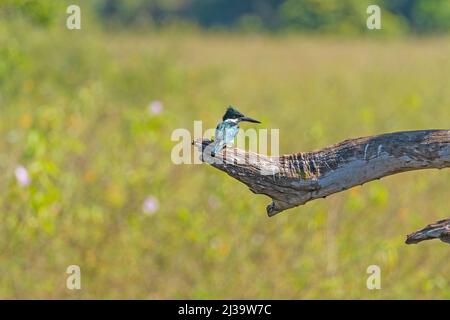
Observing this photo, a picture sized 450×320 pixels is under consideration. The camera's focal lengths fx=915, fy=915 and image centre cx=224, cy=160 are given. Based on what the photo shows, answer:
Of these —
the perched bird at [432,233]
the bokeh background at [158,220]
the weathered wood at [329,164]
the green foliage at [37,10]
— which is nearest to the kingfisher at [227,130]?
the weathered wood at [329,164]

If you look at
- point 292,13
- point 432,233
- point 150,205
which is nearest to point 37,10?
point 150,205

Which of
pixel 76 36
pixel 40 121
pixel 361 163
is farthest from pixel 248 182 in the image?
pixel 76 36

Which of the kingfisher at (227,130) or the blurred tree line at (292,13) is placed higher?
the blurred tree line at (292,13)

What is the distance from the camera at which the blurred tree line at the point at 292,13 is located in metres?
25.1

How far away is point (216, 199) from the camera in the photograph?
182 inches

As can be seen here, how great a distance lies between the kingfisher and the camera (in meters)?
2.18

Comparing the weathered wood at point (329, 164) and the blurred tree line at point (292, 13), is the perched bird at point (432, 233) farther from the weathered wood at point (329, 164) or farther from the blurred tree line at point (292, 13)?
the blurred tree line at point (292, 13)

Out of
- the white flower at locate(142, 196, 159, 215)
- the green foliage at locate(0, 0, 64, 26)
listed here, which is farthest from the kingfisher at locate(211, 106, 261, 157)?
the green foliage at locate(0, 0, 64, 26)

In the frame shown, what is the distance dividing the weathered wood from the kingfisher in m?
0.02

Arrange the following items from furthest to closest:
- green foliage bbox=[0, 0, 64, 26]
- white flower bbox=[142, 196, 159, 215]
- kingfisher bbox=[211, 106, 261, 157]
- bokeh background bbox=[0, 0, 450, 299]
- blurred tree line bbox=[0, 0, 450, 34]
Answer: blurred tree line bbox=[0, 0, 450, 34] → green foliage bbox=[0, 0, 64, 26] → white flower bbox=[142, 196, 159, 215] → bokeh background bbox=[0, 0, 450, 299] → kingfisher bbox=[211, 106, 261, 157]

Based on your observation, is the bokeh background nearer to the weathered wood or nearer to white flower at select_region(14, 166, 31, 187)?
white flower at select_region(14, 166, 31, 187)

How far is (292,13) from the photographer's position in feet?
92.6

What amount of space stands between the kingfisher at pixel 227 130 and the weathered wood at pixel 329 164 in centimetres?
2
